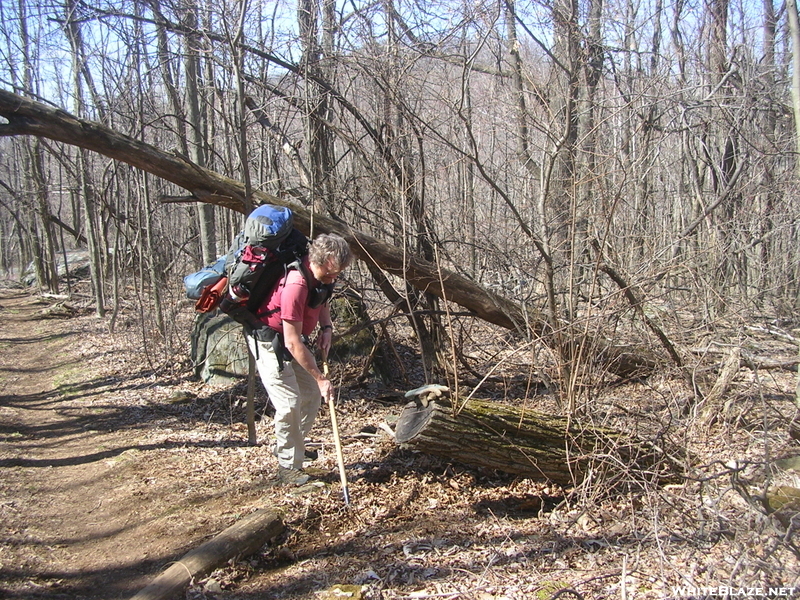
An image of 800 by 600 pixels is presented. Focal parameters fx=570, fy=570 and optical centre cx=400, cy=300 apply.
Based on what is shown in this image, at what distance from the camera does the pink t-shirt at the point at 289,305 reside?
4125mm

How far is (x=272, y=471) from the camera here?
515 centimetres

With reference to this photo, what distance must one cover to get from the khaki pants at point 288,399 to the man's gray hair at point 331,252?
0.87 metres

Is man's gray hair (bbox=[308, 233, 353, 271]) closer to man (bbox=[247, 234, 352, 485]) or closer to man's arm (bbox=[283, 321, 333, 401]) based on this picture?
man (bbox=[247, 234, 352, 485])

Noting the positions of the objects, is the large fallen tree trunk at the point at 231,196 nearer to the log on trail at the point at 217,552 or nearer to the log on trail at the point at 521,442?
the log on trail at the point at 521,442

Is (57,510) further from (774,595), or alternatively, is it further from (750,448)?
(750,448)

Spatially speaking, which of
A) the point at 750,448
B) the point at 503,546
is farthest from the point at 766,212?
the point at 503,546

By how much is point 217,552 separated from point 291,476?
1196 mm

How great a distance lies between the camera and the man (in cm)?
412

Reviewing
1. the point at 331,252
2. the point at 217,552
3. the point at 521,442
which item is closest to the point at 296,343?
the point at 331,252

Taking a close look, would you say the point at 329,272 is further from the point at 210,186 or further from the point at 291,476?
the point at 210,186

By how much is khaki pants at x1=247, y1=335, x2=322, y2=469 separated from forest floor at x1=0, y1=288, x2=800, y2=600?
33 centimetres

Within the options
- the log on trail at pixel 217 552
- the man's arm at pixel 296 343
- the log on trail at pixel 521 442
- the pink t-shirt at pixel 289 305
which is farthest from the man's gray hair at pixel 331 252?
the log on trail at pixel 217 552

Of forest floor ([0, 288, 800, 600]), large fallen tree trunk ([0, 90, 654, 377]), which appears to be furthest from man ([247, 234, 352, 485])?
large fallen tree trunk ([0, 90, 654, 377])

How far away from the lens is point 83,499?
4758mm
